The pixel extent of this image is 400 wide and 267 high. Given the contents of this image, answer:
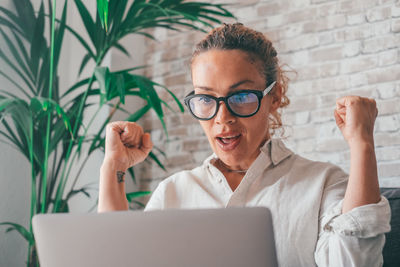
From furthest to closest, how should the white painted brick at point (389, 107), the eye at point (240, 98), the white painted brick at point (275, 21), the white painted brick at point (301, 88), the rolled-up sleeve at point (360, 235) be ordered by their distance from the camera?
the white painted brick at point (275, 21) < the white painted brick at point (301, 88) < the white painted brick at point (389, 107) < the eye at point (240, 98) < the rolled-up sleeve at point (360, 235)

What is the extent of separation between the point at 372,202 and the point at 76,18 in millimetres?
1936

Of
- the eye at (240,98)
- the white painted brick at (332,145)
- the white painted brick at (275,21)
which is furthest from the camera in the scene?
the white painted brick at (275,21)

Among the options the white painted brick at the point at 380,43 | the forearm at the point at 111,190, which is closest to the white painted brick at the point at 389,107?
the white painted brick at the point at 380,43

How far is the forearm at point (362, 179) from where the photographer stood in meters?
0.95

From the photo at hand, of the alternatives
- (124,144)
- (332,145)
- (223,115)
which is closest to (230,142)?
(223,115)

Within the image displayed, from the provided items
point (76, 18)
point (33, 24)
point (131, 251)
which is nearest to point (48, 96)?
point (33, 24)

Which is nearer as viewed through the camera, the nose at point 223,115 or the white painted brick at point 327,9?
the nose at point 223,115

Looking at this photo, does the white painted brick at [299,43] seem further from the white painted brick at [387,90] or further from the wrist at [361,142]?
the wrist at [361,142]

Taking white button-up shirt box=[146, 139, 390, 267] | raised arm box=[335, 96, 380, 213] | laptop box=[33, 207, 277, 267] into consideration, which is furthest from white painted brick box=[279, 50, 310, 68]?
laptop box=[33, 207, 277, 267]

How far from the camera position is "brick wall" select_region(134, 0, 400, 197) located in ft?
6.30

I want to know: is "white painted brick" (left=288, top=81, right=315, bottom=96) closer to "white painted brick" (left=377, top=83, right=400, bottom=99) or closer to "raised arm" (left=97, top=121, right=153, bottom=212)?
"white painted brick" (left=377, top=83, right=400, bottom=99)

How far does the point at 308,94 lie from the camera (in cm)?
212

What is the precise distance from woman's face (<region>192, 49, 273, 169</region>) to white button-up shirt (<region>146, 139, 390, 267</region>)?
6 centimetres

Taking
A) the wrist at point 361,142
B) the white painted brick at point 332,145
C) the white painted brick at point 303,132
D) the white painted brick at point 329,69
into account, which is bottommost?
the white painted brick at point 332,145
